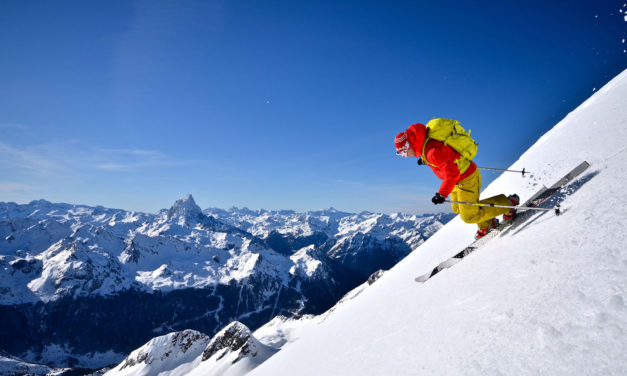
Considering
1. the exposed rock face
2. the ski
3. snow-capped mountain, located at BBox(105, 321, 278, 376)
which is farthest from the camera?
the exposed rock face

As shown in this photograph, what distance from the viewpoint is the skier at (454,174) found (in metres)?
6.26

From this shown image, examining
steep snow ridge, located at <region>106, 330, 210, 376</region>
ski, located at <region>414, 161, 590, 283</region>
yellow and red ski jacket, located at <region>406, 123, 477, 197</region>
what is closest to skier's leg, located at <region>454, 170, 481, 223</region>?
yellow and red ski jacket, located at <region>406, 123, 477, 197</region>

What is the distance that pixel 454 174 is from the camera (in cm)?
623

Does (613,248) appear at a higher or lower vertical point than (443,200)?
lower

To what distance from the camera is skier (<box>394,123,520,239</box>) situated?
6258mm

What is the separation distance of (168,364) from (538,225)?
394ft

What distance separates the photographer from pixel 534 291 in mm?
2629

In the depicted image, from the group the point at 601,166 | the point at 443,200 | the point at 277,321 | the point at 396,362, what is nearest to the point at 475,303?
the point at 396,362

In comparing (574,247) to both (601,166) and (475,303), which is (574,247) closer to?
(475,303)

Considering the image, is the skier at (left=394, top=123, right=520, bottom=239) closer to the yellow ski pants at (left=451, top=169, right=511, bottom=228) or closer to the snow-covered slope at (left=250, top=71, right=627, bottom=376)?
the yellow ski pants at (left=451, top=169, right=511, bottom=228)

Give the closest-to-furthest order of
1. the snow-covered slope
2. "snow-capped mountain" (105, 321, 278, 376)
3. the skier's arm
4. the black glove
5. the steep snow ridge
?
the snow-covered slope → the black glove → the skier's arm → "snow-capped mountain" (105, 321, 278, 376) → the steep snow ridge

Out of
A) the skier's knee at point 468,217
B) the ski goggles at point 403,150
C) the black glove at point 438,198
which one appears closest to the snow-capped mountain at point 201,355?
the skier's knee at point 468,217

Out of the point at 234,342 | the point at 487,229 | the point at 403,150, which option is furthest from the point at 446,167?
the point at 234,342

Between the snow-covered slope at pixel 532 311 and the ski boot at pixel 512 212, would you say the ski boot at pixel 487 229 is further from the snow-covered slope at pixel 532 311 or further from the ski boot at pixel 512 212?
the snow-covered slope at pixel 532 311
